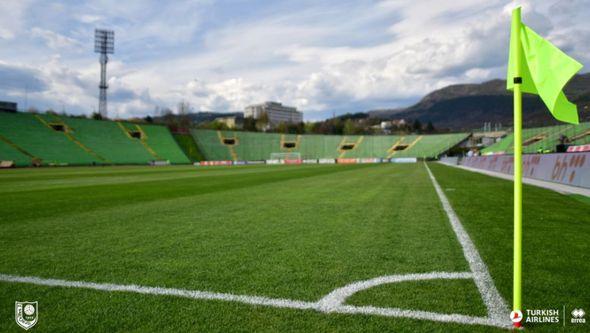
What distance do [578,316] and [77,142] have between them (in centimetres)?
6493

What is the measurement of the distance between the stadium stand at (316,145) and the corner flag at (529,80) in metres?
78.1

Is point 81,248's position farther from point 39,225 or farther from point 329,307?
point 329,307

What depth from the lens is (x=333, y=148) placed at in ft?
288

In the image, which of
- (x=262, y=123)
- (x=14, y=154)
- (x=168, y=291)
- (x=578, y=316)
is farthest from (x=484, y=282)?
(x=262, y=123)

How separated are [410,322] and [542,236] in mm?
3629

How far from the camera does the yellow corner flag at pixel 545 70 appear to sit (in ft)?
8.18

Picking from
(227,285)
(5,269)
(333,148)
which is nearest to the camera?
(227,285)

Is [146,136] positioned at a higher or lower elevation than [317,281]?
higher

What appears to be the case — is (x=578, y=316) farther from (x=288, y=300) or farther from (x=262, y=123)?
(x=262, y=123)

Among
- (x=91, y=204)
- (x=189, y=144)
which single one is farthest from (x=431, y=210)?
(x=189, y=144)

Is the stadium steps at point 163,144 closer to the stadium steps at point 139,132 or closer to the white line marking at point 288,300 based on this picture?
the stadium steps at point 139,132

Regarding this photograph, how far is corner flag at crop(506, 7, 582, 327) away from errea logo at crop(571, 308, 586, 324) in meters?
0.41

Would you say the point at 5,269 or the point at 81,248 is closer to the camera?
the point at 5,269

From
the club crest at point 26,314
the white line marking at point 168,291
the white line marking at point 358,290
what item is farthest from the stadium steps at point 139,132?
the club crest at point 26,314
